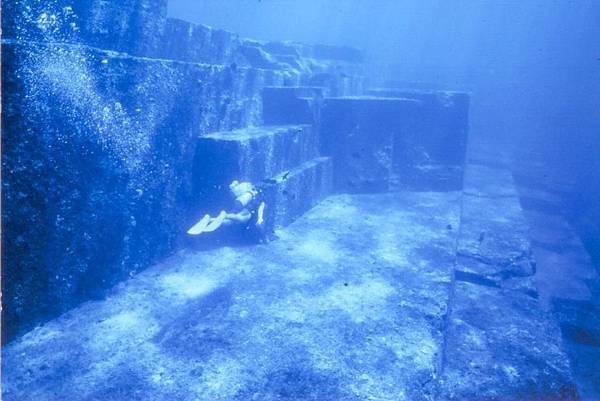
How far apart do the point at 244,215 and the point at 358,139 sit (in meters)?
3.67

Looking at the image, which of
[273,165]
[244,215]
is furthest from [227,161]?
[273,165]

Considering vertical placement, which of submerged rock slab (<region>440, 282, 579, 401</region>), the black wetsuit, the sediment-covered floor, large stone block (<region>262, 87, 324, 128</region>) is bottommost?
submerged rock slab (<region>440, 282, 579, 401</region>)

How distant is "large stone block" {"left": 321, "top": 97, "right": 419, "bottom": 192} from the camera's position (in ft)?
25.1

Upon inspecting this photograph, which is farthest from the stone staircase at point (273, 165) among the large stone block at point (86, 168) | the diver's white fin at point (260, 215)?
the large stone block at point (86, 168)

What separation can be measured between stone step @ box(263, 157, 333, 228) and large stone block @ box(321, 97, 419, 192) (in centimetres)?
32

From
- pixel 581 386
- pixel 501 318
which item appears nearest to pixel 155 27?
pixel 501 318

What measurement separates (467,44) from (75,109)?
28.8 m

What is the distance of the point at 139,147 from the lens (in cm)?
409

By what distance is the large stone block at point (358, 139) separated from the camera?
765 centimetres

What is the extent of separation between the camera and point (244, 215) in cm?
482

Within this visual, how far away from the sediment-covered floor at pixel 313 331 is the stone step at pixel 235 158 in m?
0.92

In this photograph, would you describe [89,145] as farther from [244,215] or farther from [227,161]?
[244,215]

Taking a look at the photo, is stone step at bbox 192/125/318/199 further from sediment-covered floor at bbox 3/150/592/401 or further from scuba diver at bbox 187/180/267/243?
sediment-covered floor at bbox 3/150/592/401

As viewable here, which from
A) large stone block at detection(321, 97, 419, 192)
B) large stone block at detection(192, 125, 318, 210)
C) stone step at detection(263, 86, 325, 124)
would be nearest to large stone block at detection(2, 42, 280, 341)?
Result: large stone block at detection(192, 125, 318, 210)
